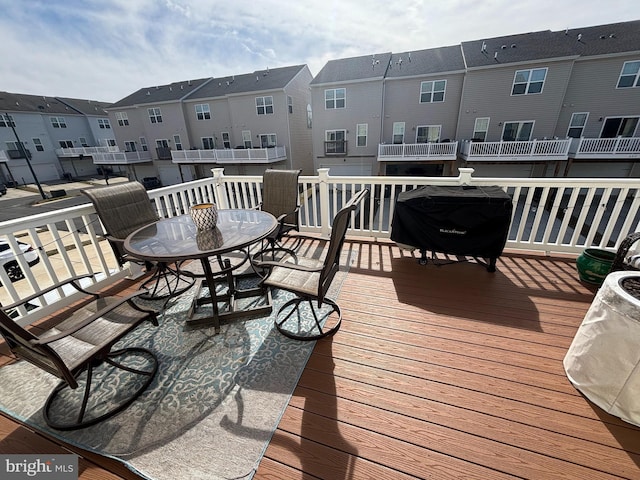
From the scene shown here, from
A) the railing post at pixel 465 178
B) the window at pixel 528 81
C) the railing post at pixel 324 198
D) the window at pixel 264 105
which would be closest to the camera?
the railing post at pixel 465 178

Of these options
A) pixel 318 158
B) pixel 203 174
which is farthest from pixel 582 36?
pixel 203 174

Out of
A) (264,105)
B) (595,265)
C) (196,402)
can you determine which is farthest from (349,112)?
(196,402)

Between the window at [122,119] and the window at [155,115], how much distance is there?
2346mm

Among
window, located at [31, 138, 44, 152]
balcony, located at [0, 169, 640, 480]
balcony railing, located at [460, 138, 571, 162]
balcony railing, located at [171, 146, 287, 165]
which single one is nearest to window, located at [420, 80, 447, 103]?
balcony railing, located at [460, 138, 571, 162]

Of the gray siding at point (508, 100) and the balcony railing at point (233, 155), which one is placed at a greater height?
the gray siding at point (508, 100)

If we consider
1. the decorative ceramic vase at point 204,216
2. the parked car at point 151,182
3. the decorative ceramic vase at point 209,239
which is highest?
the decorative ceramic vase at point 204,216

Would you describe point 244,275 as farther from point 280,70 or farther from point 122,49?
point 280,70

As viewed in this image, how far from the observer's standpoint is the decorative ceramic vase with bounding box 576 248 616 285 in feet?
8.21

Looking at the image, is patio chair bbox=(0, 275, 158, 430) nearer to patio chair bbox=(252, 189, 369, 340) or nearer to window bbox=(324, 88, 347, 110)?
patio chair bbox=(252, 189, 369, 340)

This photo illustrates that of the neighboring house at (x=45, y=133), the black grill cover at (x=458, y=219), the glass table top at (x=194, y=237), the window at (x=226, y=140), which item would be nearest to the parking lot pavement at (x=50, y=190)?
the neighboring house at (x=45, y=133)

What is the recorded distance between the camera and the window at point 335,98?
1221 cm

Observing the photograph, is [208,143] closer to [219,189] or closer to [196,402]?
[219,189]

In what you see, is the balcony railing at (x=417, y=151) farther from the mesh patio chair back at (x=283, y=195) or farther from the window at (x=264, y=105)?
the mesh patio chair back at (x=283, y=195)

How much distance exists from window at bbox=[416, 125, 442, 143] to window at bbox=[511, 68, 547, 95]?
3040mm
